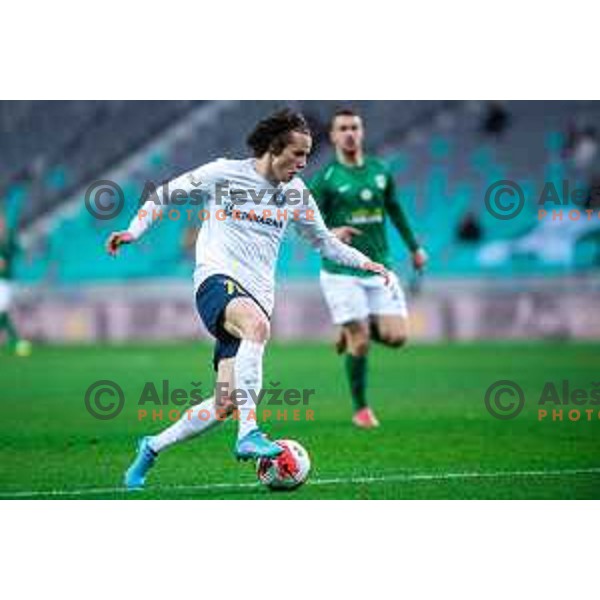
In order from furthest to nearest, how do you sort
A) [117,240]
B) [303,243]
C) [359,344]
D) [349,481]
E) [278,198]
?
[303,243] → [359,344] → [349,481] → [278,198] → [117,240]

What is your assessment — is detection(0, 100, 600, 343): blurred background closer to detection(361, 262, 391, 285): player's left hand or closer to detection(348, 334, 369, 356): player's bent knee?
detection(348, 334, 369, 356): player's bent knee

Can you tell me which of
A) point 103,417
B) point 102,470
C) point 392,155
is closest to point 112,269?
point 392,155

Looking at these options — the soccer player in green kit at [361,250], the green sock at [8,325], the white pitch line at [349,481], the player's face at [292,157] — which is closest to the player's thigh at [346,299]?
the soccer player in green kit at [361,250]

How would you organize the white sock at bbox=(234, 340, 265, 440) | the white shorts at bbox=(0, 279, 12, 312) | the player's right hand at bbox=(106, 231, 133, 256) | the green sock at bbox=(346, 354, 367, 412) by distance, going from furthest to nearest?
the white shorts at bbox=(0, 279, 12, 312), the green sock at bbox=(346, 354, 367, 412), the white sock at bbox=(234, 340, 265, 440), the player's right hand at bbox=(106, 231, 133, 256)

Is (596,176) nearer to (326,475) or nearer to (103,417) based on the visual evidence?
(103,417)

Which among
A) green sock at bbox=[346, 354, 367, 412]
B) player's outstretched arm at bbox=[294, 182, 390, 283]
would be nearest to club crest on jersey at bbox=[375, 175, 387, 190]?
green sock at bbox=[346, 354, 367, 412]

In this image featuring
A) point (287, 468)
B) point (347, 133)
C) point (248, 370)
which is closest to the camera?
point (248, 370)

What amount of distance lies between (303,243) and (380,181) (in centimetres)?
1150

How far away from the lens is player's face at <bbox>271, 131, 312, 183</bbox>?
7.27 metres

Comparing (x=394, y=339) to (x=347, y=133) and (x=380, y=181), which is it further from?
(x=347, y=133)

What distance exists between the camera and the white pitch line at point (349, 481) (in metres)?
7.34

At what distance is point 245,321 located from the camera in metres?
7.04

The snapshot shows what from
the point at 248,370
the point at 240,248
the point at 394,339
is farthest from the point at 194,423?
the point at 394,339

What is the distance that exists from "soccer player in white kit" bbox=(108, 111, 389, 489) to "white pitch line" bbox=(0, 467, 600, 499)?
0.60 ft
